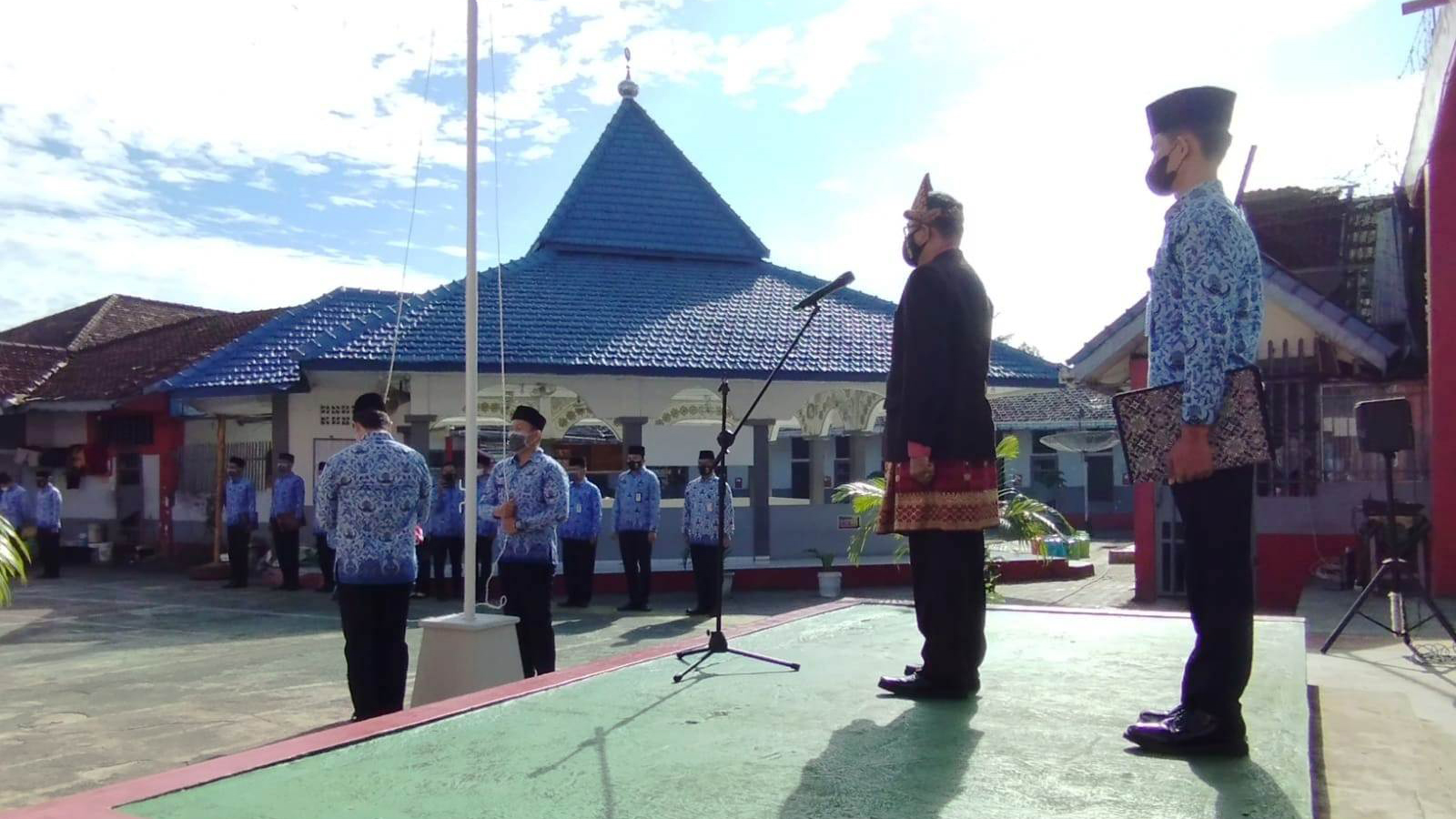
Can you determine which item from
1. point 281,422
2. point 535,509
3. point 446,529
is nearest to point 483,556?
point 446,529

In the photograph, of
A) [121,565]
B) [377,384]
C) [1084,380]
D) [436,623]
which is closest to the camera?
[436,623]

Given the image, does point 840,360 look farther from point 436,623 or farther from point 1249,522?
point 1249,522

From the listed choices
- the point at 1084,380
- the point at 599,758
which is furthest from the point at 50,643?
the point at 1084,380

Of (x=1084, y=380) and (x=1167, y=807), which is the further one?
(x=1084, y=380)

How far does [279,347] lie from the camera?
56.6 ft

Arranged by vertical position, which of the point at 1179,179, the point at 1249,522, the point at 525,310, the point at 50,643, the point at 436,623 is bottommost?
the point at 50,643

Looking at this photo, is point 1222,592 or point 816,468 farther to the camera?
point 816,468

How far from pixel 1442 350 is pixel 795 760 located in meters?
11.3

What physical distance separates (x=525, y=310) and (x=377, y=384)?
2312 millimetres

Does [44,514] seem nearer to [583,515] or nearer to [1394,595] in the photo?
[583,515]

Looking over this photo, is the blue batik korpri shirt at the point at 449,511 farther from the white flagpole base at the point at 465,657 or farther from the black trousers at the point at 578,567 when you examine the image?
the white flagpole base at the point at 465,657

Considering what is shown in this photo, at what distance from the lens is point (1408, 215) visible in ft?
49.5

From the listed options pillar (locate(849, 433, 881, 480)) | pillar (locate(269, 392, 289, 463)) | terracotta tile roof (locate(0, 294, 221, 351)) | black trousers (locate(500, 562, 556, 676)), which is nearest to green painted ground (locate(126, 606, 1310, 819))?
black trousers (locate(500, 562, 556, 676))

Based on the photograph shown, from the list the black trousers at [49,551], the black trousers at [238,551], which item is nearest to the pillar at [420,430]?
the black trousers at [238,551]
